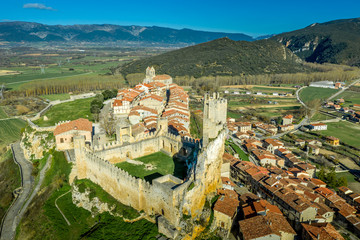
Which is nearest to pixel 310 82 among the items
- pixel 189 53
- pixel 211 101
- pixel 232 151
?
pixel 189 53

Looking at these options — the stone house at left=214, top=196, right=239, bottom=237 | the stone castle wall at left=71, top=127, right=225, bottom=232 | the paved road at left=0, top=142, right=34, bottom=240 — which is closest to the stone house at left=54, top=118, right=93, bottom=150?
the paved road at left=0, top=142, right=34, bottom=240

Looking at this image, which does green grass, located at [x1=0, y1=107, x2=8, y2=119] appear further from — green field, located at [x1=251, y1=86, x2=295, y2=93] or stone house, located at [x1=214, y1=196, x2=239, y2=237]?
green field, located at [x1=251, y1=86, x2=295, y2=93]

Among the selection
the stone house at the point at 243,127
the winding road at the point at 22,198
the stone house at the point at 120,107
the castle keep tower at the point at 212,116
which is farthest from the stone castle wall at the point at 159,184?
the stone house at the point at 243,127

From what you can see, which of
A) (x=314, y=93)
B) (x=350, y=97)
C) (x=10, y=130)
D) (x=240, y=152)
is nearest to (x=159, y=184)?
(x=240, y=152)

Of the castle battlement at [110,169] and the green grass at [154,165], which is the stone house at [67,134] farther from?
the green grass at [154,165]

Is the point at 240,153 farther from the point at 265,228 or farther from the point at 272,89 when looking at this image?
the point at 272,89

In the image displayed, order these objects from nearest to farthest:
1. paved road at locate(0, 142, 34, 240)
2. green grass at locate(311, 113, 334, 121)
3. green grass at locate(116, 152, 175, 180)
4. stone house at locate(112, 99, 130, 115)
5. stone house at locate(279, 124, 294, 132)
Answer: paved road at locate(0, 142, 34, 240) < green grass at locate(116, 152, 175, 180) < stone house at locate(112, 99, 130, 115) < stone house at locate(279, 124, 294, 132) < green grass at locate(311, 113, 334, 121)
